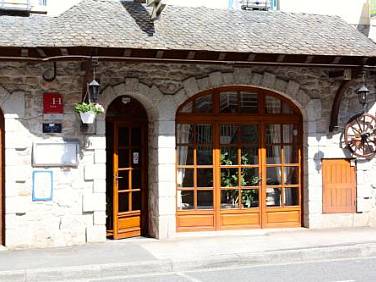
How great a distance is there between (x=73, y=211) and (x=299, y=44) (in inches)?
189

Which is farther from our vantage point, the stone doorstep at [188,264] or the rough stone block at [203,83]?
the rough stone block at [203,83]

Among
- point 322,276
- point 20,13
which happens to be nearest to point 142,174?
point 20,13

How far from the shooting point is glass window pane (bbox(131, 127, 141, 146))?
10.9 metres

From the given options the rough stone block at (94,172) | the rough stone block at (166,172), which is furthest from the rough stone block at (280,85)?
the rough stone block at (94,172)

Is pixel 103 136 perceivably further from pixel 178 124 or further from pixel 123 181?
pixel 178 124

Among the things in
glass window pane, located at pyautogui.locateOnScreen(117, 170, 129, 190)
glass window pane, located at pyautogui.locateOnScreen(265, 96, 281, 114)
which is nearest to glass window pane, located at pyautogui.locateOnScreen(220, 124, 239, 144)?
glass window pane, located at pyautogui.locateOnScreen(265, 96, 281, 114)

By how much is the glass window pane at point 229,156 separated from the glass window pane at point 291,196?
1.19 m

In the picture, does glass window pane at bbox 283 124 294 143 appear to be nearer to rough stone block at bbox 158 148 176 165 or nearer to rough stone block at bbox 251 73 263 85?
rough stone block at bbox 251 73 263 85

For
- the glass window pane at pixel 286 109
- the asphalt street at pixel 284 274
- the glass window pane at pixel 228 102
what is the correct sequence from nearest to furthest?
the asphalt street at pixel 284 274 < the glass window pane at pixel 228 102 < the glass window pane at pixel 286 109

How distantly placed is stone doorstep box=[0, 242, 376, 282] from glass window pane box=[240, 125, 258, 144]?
2.66 metres

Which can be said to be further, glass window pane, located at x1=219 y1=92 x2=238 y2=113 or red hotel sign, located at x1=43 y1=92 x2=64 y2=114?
glass window pane, located at x1=219 y1=92 x2=238 y2=113

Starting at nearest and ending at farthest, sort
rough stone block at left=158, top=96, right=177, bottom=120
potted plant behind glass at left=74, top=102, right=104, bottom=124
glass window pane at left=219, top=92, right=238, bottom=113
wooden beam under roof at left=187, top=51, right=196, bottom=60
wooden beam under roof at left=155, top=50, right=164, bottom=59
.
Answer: potted plant behind glass at left=74, top=102, right=104, bottom=124 → wooden beam under roof at left=155, top=50, right=164, bottom=59 → wooden beam under roof at left=187, top=51, right=196, bottom=60 → rough stone block at left=158, top=96, right=177, bottom=120 → glass window pane at left=219, top=92, right=238, bottom=113

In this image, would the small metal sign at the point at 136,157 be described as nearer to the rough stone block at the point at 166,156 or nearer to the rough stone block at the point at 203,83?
the rough stone block at the point at 166,156

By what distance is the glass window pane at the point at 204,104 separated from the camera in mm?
10969
